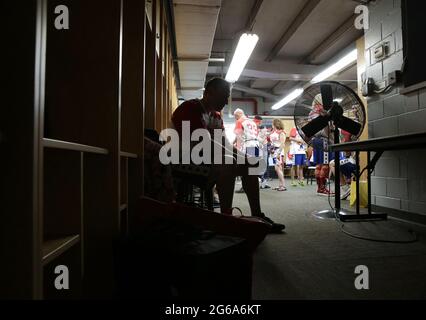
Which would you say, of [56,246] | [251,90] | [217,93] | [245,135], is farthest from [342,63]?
[56,246]

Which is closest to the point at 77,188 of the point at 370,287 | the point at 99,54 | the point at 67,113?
the point at 67,113

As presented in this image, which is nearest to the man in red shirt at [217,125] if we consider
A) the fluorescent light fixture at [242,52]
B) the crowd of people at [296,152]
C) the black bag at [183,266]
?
the crowd of people at [296,152]

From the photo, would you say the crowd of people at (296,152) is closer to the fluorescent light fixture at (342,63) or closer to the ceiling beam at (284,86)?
the fluorescent light fixture at (342,63)

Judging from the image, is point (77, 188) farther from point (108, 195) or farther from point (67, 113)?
point (67, 113)

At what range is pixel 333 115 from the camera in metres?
2.56

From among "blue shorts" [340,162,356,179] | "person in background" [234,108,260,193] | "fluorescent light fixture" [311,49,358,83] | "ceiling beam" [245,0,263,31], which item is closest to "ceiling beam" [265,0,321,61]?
"ceiling beam" [245,0,263,31]

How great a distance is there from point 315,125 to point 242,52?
2555 millimetres

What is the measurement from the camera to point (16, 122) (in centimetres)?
50

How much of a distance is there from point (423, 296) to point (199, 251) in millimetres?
957

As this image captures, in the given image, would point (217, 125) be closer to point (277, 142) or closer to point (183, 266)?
point (183, 266)

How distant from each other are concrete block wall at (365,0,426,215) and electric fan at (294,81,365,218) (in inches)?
17.8

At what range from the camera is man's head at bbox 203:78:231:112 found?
2.04 m

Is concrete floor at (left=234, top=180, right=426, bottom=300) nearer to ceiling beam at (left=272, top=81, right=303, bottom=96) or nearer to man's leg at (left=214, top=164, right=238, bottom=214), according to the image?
man's leg at (left=214, top=164, right=238, bottom=214)
